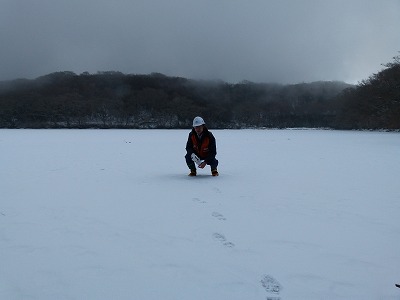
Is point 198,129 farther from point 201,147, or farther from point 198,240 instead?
point 198,240

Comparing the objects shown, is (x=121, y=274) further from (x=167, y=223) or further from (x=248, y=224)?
(x=248, y=224)

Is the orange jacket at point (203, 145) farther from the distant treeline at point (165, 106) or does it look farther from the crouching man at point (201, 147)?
the distant treeline at point (165, 106)

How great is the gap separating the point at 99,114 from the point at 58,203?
115 meters

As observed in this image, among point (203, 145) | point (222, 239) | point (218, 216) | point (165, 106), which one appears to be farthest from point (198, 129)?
point (165, 106)

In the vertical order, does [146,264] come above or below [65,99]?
below

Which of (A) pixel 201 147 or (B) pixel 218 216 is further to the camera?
(A) pixel 201 147

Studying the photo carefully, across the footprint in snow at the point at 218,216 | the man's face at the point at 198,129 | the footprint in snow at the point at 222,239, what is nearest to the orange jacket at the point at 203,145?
the man's face at the point at 198,129

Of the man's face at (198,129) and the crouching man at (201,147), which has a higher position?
the man's face at (198,129)

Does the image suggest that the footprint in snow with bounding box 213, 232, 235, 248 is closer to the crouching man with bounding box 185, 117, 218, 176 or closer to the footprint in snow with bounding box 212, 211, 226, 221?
the footprint in snow with bounding box 212, 211, 226, 221

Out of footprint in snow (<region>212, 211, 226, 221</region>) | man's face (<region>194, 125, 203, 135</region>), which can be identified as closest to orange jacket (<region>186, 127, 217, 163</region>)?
man's face (<region>194, 125, 203, 135</region>)

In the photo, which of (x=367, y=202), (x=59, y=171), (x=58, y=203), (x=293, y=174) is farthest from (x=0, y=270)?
(x=293, y=174)

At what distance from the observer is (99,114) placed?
116625 millimetres

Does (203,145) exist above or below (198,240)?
above

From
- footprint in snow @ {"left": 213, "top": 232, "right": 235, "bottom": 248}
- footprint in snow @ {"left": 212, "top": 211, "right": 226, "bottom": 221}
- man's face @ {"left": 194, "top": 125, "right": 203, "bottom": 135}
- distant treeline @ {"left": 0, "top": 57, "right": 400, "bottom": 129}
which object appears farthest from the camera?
distant treeline @ {"left": 0, "top": 57, "right": 400, "bottom": 129}
